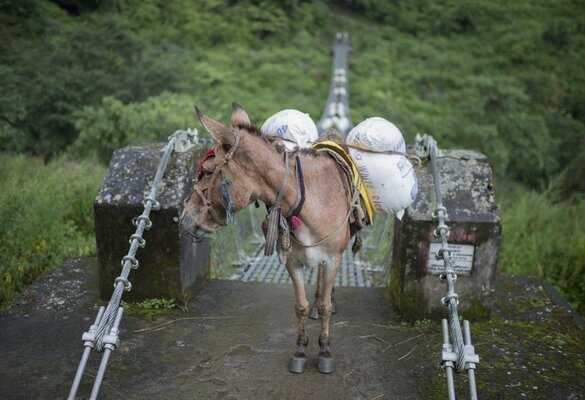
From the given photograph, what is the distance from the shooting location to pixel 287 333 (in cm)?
359

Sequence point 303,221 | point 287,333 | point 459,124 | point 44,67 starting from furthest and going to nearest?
point 459,124 < point 44,67 < point 287,333 < point 303,221

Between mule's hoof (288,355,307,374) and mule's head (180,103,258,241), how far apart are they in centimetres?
101

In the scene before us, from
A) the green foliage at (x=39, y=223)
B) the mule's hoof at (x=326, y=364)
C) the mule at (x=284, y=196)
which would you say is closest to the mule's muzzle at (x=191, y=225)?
the mule at (x=284, y=196)

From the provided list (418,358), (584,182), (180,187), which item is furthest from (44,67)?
(584,182)

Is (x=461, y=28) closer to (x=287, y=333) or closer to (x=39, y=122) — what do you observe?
(x=39, y=122)

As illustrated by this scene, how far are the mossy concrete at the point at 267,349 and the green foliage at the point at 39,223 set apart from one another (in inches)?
26.3

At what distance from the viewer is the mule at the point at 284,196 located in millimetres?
2639

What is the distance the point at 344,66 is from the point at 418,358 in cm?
1888

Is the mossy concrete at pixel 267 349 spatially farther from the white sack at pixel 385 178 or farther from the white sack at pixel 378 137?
the white sack at pixel 378 137

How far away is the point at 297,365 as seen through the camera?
3.08 m

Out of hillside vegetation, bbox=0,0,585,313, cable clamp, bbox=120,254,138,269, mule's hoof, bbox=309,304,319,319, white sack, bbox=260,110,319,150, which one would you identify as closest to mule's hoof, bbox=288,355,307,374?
mule's hoof, bbox=309,304,319,319

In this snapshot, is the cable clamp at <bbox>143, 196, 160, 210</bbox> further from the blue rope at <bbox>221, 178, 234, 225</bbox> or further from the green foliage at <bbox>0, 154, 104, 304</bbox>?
the green foliage at <bbox>0, 154, 104, 304</bbox>

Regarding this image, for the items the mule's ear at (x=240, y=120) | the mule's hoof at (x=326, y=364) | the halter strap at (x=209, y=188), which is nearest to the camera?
the halter strap at (x=209, y=188)

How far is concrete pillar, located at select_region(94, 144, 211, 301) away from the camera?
12.1 ft
